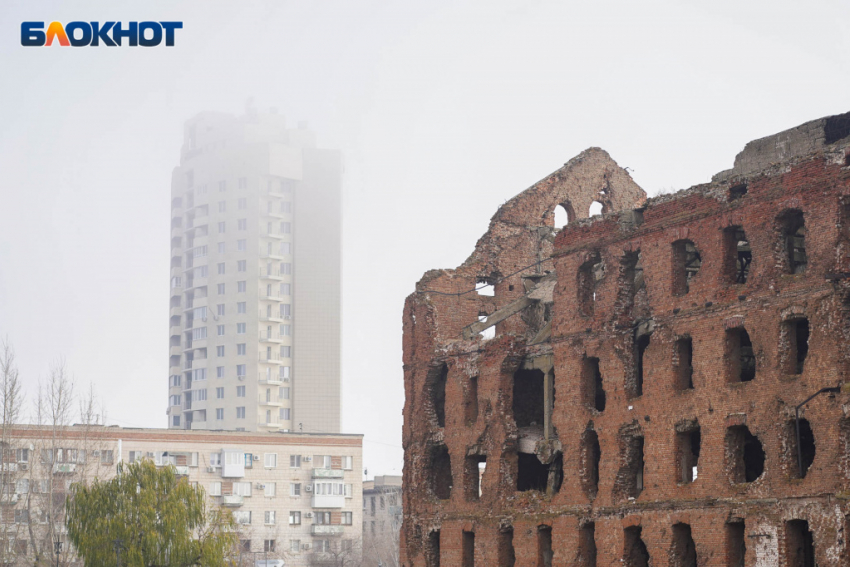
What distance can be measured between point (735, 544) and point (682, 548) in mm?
1763

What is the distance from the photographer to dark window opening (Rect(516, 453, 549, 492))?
37.2m

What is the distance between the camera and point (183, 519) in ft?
137

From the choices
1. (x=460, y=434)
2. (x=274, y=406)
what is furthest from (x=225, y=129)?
(x=460, y=434)

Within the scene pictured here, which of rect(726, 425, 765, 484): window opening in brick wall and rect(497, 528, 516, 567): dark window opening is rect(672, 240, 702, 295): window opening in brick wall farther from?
rect(497, 528, 516, 567): dark window opening

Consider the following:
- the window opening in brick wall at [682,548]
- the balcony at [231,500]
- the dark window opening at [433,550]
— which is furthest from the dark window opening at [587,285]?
the balcony at [231,500]

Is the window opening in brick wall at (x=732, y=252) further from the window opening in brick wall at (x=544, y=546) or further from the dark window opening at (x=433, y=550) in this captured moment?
the dark window opening at (x=433, y=550)

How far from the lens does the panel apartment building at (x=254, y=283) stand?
342 feet

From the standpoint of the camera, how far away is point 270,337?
104 meters

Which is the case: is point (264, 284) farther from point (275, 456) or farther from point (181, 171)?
point (275, 456)

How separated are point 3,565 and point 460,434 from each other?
1834 centimetres

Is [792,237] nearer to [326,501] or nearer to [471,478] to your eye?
[471,478]

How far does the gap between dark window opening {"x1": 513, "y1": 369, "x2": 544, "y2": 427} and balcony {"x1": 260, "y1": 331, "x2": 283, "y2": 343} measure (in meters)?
67.7

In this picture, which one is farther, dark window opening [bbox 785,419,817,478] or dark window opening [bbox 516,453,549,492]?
dark window opening [bbox 516,453,549,492]

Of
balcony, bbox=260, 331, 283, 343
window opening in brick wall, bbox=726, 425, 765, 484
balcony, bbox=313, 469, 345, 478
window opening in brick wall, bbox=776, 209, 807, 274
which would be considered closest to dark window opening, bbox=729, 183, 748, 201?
window opening in brick wall, bbox=776, 209, 807, 274
